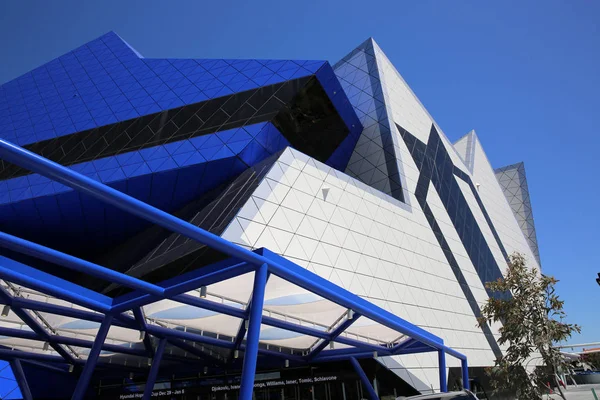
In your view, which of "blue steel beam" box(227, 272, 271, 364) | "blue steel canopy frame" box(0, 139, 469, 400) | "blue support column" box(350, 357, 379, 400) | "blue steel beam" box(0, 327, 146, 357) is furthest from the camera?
"blue support column" box(350, 357, 379, 400)

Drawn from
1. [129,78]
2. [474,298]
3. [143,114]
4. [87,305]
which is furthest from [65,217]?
[474,298]

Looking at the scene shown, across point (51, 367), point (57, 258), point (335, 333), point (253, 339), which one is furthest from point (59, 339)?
point (253, 339)

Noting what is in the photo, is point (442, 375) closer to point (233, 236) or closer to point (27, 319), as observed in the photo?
point (233, 236)

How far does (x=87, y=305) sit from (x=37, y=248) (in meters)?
3.07

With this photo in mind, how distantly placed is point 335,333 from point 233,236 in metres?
4.89

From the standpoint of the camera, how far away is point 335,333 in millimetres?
12758

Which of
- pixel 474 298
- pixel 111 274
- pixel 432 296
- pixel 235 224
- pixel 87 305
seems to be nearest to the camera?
pixel 111 274

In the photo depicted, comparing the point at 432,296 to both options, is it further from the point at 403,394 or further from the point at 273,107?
the point at 273,107

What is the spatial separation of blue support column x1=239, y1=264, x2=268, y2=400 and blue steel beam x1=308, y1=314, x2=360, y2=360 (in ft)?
14.6

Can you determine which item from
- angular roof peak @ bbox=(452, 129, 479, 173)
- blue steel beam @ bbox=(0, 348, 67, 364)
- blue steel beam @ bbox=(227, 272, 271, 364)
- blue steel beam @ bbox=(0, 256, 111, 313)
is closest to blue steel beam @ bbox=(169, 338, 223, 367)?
blue steel beam @ bbox=(227, 272, 271, 364)

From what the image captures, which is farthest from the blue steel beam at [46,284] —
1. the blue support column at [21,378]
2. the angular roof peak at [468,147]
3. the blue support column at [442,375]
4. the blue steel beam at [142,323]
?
the angular roof peak at [468,147]

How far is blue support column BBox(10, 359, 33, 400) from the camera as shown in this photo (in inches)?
554

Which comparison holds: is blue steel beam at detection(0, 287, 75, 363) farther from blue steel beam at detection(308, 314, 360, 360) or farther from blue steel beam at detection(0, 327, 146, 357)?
blue steel beam at detection(308, 314, 360, 360)

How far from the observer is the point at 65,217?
76.9 feet
